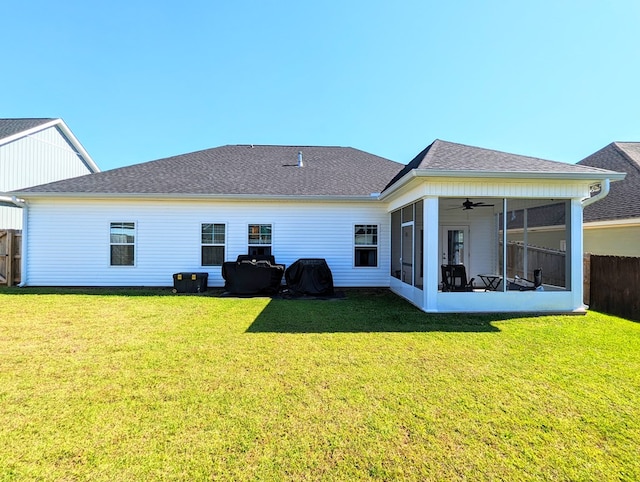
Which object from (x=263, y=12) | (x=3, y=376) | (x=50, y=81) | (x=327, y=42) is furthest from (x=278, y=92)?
(x=3, y=376)

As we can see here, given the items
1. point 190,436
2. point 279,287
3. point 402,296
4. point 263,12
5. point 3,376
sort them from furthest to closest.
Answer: point 263,12
point 279,287
point 402,296
point 3,376
point 190,436

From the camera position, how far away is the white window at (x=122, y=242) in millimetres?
10055

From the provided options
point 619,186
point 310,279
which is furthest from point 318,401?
point 619,186

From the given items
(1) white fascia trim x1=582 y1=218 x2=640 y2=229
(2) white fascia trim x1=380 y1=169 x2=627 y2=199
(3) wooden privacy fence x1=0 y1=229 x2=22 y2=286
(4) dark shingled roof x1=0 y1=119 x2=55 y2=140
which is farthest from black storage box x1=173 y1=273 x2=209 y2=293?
(1) white fascia trim x1=582 y1=218 x2=640 y2=229

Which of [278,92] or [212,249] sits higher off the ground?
[278,92]

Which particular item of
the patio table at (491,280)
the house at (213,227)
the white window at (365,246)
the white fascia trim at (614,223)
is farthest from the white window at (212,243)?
the white fascia trim at (614,223)

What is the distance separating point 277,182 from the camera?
1074cm

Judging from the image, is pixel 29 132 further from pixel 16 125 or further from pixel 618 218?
pixel 618 218

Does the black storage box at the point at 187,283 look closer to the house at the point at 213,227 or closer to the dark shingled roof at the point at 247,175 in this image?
the house at the point at 213,227

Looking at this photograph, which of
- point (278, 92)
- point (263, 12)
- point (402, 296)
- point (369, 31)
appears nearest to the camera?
point (402, 296)

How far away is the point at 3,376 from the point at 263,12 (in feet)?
36.3

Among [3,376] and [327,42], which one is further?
[327,42]

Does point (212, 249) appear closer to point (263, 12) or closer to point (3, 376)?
point (3, 376)

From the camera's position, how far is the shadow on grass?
5.64 m
